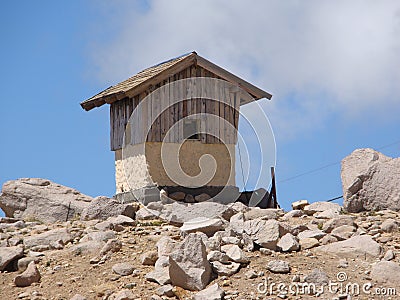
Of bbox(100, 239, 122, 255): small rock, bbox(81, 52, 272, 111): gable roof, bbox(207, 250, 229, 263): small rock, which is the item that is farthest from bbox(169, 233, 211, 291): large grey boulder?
bbox(81, 52, 272, 111): gable roof

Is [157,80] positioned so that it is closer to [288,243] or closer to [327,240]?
[327,240]

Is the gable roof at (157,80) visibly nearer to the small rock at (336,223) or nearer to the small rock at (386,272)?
the small rock at (336,223)

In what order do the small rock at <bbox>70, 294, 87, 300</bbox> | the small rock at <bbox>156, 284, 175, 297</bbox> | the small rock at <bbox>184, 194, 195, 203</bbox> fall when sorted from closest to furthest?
1. the small rock at <bbox>156, 284, 175, 297</bbox>
2. the small rock at <bbox>70, 294, 87, 300</bbox>
3. the small rock at <bbox>184, 194, 195, 203</bbox>

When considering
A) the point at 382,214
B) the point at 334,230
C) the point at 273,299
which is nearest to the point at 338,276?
the point at 273,299

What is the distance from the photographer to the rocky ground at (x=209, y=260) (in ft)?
30.8

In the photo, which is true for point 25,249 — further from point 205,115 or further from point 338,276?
point 205,115

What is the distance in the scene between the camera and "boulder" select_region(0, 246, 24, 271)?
37.0 ft

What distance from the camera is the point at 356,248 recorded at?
10.7 metres

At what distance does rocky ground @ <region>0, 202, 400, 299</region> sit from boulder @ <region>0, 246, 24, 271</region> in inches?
0.7

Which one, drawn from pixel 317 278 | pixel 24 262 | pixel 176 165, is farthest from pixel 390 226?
pixel 176 165

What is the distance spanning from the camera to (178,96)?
63.3 ft

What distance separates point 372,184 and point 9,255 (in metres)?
8.21

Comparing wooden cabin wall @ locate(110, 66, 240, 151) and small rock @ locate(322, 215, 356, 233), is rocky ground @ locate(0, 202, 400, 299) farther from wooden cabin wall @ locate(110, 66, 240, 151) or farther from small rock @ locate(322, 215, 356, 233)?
wooden cabin wall @ locate(110, 66, 240, 151)

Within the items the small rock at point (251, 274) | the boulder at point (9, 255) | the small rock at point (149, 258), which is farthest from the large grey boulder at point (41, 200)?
the small rock at point (251, 274)
